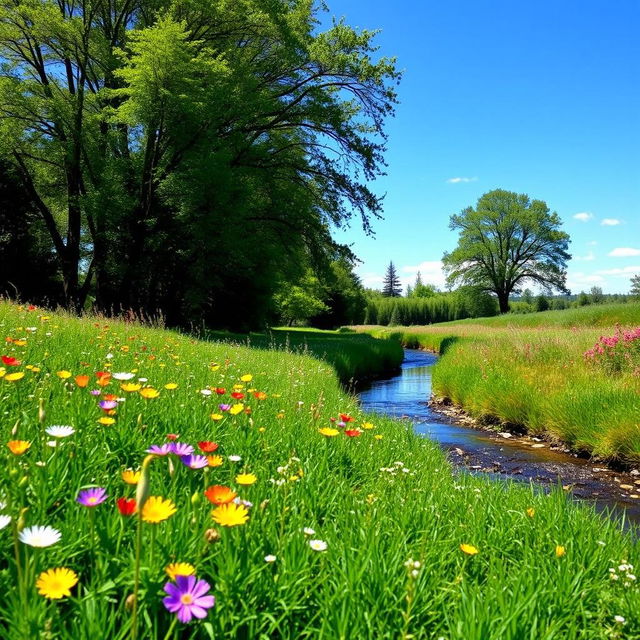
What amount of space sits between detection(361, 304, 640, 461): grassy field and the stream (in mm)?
437

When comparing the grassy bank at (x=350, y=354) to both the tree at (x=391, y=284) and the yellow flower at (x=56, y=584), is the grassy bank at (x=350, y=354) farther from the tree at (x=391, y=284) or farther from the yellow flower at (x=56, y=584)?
the tree at (x=391, y=284)

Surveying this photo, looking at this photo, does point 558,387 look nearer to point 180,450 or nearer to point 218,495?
point 180,450

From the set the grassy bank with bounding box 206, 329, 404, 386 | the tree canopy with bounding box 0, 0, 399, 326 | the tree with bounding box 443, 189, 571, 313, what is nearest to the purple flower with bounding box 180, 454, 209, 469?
the grassy bank with bounding box 206, 329, 404, 386

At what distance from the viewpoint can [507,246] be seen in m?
56.1

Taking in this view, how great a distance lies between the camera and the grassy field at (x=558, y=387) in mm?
7851

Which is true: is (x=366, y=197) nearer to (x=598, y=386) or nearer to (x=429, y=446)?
(x=598, y=386)

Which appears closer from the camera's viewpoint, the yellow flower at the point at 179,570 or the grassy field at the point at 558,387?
the yellow flower at the point at 179,570

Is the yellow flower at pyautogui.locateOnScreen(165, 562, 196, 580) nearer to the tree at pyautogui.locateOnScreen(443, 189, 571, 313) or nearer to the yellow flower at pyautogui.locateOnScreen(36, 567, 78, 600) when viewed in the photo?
the yellow flower at pyautogui.locateOnScreen(36, 567, 78, 600)

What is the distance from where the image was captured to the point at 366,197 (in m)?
21.3

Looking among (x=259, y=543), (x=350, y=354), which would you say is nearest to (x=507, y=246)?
(x=350, y=354)

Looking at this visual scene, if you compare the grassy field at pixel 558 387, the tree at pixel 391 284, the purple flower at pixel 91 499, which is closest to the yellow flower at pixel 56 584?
the purple flower at pixel 91 499

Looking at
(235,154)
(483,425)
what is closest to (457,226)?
(235,154)

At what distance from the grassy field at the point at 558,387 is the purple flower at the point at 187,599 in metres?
8.14

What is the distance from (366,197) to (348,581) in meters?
20.9
